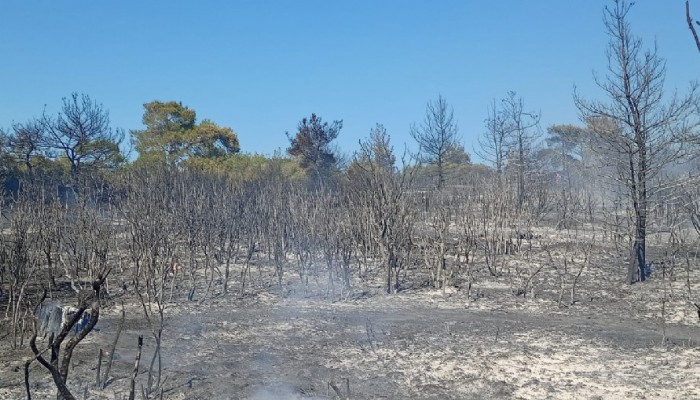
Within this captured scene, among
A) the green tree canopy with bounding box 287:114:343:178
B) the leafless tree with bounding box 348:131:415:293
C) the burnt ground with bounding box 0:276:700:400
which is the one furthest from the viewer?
the green tree canopy with bounding box 287:114:343:178

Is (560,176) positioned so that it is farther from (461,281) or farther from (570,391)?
(570,391)

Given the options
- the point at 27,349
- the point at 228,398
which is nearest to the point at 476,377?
the point at 228,398

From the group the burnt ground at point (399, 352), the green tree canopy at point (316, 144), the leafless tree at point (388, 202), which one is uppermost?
the green tree canopy at point (316, 144)

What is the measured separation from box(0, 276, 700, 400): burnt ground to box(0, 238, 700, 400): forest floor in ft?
0.06

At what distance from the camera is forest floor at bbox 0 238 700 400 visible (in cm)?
622

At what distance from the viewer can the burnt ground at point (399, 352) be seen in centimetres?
620

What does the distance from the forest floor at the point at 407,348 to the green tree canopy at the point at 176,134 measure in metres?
25.2

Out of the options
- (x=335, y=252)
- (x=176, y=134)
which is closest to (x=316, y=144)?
(x=176, y=134)

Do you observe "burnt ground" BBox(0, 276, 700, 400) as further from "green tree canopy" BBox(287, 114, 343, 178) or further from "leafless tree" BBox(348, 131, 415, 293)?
"green tree canopy" BBox(287, 114, 343, 178)

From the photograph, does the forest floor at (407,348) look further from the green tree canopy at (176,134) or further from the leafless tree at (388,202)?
the green tree canopy at (176,134)

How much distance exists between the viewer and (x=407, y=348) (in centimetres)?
779

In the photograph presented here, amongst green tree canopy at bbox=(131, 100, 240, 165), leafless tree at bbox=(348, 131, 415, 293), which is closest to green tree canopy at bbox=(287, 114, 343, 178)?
green tree canopy at bbox=(131, 100, 240, 165)

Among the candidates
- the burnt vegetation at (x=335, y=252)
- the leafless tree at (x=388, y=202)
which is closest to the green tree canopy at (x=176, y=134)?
the burnt vegetation at (x=335, y=252)

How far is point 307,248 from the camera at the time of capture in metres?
13.2
